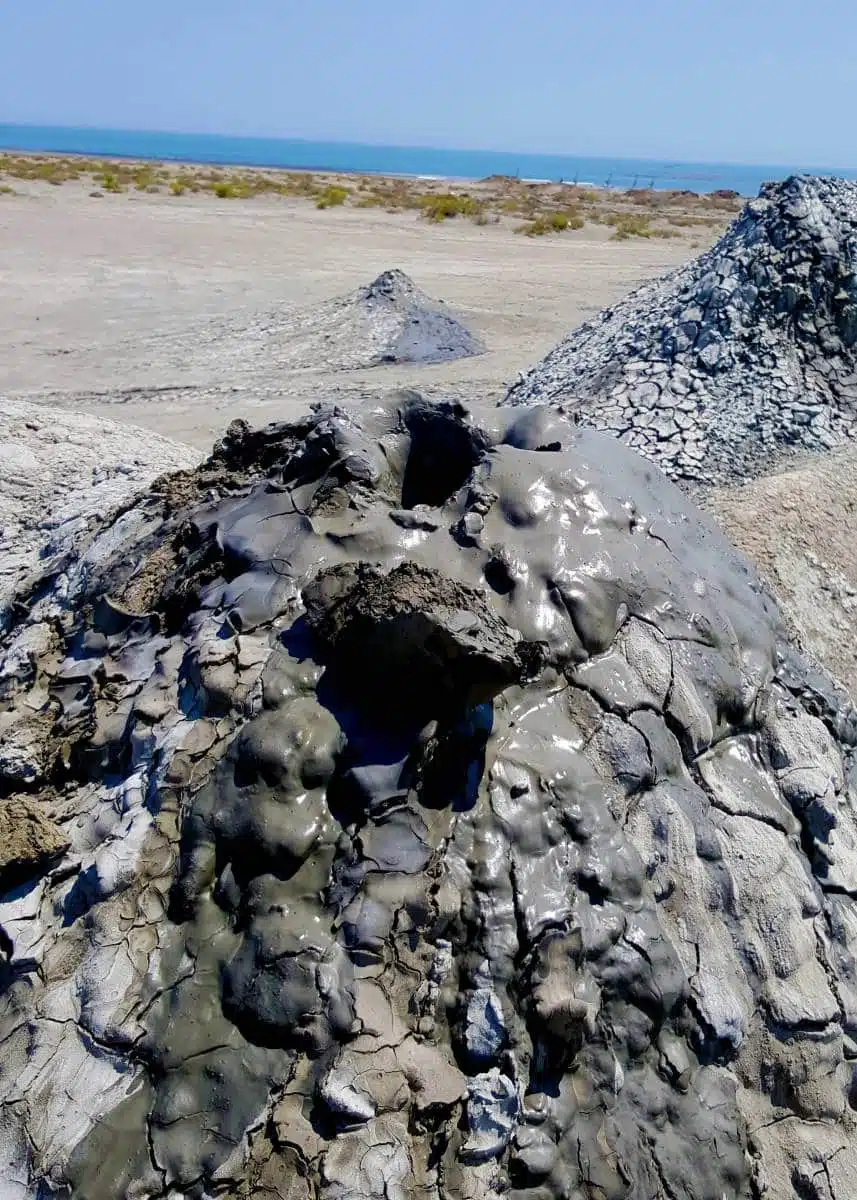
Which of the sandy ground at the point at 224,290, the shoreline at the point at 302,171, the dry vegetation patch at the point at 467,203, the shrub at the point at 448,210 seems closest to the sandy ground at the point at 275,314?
the sandy ground at the point at 224,290

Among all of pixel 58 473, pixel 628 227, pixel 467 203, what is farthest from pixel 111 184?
pixel 58 473

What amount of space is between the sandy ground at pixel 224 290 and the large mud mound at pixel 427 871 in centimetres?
175

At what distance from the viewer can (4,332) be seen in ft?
37.7

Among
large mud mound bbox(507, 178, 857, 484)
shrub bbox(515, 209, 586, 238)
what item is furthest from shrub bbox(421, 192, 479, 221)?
large mud mound bbox(507, 178, 857, 484)

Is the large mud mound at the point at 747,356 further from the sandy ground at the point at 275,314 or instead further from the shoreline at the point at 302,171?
the shoreline at the point at 302,171

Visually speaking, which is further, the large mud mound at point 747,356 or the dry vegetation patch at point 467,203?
the dry vegetation patch at point 467,203

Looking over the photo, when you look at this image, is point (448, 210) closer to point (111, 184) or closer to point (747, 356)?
point (111, 184)

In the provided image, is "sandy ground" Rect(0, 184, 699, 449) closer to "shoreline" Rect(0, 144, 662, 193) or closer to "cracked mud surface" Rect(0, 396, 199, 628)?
"cracked mud surface" Rect(0, 396, 199, 628)

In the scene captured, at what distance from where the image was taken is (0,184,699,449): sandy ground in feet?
31.4

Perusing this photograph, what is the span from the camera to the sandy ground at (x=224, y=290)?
9.57 m

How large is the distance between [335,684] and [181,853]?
554mm

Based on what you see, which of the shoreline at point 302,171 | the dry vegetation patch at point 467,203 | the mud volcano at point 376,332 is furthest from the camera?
the shoreline at point 302,171

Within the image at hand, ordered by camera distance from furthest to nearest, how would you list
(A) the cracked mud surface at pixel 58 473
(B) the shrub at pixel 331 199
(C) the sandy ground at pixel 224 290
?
1. (B) the shrub at pixel 331 199
2. (C) the sandy ground at pixel 224 290
3. (A) the cracked mud surface at pixel 58 473

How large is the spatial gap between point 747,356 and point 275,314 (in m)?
7.51
